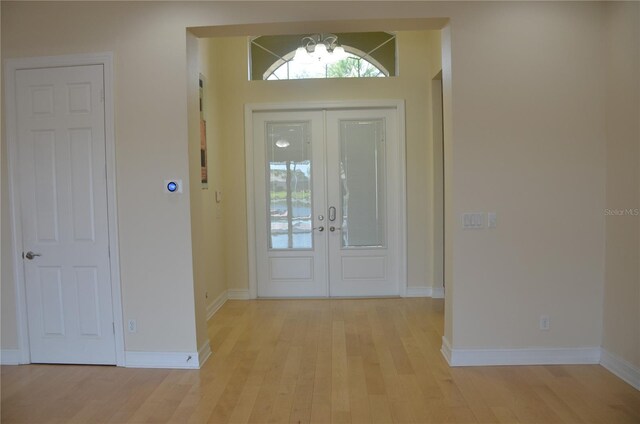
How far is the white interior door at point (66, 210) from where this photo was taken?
10.2 ft

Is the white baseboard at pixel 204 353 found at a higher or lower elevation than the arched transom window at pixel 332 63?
A: lower

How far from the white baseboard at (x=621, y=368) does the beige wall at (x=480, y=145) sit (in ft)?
0.39

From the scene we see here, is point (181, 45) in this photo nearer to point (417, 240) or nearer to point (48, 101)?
point (48, 101)

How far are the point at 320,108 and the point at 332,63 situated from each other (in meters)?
0.56

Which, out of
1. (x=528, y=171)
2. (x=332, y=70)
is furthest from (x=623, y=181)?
(x=332, y=70)

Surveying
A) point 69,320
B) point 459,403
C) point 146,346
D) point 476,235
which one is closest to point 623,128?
point 476,235

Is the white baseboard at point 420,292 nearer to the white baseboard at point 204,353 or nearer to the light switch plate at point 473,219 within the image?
the light switch plate at point 473,219

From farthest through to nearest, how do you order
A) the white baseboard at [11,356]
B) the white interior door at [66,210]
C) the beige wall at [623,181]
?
the white baseboard at [11,356] < the white interior door at [66,210] < the beige wall at [623,181]

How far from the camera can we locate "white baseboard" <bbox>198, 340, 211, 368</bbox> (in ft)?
10.3

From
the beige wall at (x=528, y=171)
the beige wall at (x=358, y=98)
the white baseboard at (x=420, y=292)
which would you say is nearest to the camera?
the beige wall at (x=528, y=171)

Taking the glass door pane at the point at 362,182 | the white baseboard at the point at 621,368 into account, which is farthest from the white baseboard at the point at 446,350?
the glass door pane at the point at 362,182

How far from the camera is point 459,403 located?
2.54m

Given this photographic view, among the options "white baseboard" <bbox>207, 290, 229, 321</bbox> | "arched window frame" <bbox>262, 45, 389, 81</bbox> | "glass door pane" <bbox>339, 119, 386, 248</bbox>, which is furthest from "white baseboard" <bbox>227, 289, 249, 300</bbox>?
"arched window frame" <bbox>262, 45, 389, 81</bbox>

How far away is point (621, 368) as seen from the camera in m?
2.83
